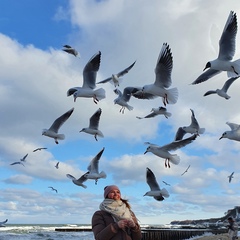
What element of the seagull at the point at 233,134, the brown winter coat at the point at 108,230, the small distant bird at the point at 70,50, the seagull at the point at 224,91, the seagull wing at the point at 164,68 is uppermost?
the small distant bird at the point at 70,50

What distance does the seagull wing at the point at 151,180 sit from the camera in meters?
12.2

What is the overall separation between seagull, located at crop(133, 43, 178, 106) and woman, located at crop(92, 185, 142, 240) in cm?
640

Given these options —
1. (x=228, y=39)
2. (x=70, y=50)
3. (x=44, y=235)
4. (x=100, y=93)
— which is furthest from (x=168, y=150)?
(x=44, y=235)

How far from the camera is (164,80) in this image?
965cm

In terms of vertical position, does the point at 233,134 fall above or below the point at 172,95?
below

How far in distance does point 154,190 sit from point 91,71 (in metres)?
3.89

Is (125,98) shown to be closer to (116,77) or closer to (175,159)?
(116,77)

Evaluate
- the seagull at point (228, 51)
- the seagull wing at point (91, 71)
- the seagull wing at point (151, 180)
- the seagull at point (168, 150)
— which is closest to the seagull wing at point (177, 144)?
the seagull at point (168, 150)

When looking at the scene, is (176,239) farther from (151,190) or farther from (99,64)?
(99,64)

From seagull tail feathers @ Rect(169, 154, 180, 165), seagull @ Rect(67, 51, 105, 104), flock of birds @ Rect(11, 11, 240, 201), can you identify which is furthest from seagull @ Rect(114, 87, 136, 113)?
seagull tail feathers @ Rect(169, 154, 180, 165)

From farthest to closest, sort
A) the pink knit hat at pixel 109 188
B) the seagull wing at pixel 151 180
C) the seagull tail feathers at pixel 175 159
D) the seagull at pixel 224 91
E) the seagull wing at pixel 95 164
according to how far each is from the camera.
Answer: the seagull wing at pixel 95 164 → the seagull at pixel 224 91 → the seagull wing at pixel 151 180 → the seagull tail feathers at pixel 175 159 → the pink knit hat at pixel 109 188

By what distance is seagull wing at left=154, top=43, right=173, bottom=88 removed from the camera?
901 centimetres

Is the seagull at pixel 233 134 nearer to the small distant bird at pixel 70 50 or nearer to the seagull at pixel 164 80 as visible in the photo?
the seagull at pixel 164 80

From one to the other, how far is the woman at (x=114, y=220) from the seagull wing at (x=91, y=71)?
28.3ft
